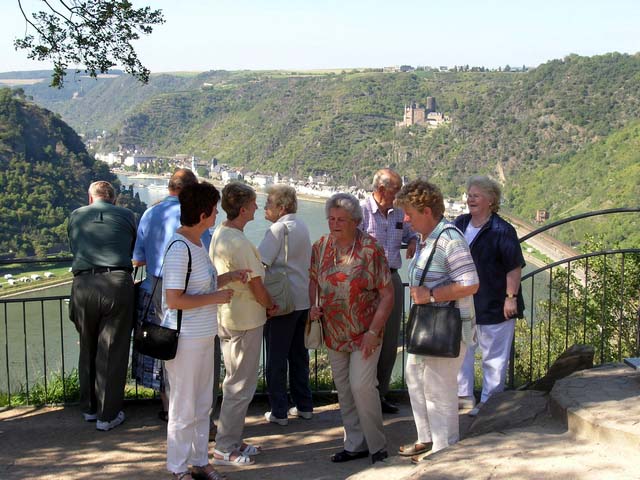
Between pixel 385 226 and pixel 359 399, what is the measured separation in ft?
4.28

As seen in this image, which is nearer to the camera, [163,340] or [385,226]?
[163,340]

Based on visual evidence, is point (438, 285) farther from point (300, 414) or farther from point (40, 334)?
point (40, 334)

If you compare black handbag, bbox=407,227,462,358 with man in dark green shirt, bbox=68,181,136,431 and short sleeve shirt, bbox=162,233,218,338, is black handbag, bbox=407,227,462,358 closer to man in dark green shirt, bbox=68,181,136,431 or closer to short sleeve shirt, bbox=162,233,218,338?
short sleeve shirt, bbox=162,233,218,338

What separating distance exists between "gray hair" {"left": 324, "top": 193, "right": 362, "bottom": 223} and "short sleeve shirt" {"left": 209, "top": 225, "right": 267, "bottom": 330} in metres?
0.47

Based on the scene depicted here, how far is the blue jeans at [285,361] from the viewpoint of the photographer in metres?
4.84

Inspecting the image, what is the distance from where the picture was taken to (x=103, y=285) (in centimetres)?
474

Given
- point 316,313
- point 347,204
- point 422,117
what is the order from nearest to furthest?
point 347,204
point 316,313
point 422,117

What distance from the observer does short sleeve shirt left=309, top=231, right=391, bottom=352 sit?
13.3ft

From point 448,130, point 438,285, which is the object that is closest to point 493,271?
point 438,285

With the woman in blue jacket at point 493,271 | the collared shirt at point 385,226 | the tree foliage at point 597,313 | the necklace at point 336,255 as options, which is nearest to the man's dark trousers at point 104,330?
the necklace at point 336,255

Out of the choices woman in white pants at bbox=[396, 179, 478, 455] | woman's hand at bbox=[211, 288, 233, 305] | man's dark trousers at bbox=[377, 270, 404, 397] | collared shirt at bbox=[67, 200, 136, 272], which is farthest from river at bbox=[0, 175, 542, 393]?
woman's hand at bbox=[211, 288, 233, 305]

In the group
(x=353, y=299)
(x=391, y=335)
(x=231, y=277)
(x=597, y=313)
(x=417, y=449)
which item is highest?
(x=231, y=277)

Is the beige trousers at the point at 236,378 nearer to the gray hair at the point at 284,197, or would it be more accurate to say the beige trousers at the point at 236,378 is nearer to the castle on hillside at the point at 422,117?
the gray hair at the point at 284,197

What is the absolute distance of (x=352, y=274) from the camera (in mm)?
4062
